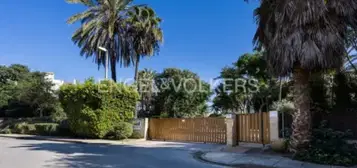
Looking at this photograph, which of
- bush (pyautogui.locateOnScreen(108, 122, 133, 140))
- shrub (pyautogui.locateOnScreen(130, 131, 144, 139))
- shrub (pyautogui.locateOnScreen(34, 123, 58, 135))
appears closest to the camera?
bush (pyautogui.locateOnScreen(108, 122, 133, 140))

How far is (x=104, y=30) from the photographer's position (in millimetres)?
26406

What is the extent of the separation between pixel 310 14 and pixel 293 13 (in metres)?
0.60

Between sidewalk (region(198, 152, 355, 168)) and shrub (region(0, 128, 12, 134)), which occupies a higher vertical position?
shrub (region(0, 128, 12, 134))

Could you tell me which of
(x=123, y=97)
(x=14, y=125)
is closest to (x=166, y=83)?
(x=123, y=97)

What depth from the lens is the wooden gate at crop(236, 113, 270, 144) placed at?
49.8 feet

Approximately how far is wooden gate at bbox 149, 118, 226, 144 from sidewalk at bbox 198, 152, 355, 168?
4.63 metres

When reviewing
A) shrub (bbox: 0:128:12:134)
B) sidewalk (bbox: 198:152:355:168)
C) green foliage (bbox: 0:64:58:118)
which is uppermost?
green foliage (bbox: 0:64:58:118)

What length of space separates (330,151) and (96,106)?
576 inches

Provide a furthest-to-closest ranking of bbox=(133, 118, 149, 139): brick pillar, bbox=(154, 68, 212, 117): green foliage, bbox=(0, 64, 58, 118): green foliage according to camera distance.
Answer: bbox=(0, 64, 58, 118): green foliage
bbox=(154, 68, 212, 117): green foliage
bbox=(133, 118, 149, 139): brick pillar

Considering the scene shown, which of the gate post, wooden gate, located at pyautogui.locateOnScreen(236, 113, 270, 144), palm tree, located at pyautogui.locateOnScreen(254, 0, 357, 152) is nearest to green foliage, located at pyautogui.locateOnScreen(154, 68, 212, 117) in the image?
the gate post

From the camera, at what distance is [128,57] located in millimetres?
27594

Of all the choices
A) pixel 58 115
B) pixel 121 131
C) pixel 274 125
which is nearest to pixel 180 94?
pixel 121 131

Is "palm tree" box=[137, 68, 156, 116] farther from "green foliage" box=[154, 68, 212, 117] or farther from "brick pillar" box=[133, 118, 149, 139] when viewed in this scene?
"brick pillar" box=[133, 118, 149, 139]

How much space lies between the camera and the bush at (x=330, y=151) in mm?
10586
